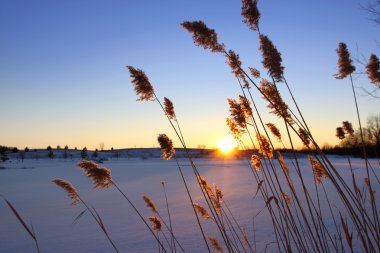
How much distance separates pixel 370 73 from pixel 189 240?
2.85 meters

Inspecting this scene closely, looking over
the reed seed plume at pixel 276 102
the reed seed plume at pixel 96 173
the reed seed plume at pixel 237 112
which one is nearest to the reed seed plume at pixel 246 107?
the reed seed plume at pixel 237 112

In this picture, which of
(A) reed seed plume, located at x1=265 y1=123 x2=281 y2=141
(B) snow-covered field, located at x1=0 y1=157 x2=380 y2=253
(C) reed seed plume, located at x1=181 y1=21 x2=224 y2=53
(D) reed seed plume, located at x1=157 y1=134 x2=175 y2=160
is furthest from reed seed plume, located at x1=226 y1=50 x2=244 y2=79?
(B) snow-covered field, located at x1=0 y1=157 x2=380 y2=253

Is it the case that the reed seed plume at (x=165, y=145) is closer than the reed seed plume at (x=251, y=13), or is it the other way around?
the reed seed plume at (x=251, y=13)

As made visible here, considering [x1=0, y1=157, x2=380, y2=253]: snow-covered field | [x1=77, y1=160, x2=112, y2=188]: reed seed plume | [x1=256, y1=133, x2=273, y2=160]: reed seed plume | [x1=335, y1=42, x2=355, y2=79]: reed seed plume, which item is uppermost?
[x1=335, y1=42, x2=355, y2=79]: reed seed plume

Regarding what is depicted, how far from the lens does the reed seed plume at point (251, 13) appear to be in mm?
1741

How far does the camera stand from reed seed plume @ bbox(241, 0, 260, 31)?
1.74 m

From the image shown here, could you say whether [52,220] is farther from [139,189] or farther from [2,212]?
[139,189]

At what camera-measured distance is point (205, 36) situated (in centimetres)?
181

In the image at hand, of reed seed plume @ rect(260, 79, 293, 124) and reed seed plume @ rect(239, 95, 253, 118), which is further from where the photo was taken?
reed seed plume @ rect(239, 95, 253, 118)

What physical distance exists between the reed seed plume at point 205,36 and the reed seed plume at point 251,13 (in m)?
0.17

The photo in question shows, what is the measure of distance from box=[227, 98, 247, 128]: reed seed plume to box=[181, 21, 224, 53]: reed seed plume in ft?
2.00

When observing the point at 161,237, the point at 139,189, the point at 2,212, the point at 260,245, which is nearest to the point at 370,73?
the point at 260,245

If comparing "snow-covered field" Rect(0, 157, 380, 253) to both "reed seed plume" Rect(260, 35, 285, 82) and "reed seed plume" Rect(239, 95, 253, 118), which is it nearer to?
"reed seed plume" Rect(239, 95, 253, 118)

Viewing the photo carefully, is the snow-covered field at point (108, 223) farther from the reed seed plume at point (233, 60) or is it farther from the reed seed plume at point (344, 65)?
the reed seed plume at point (233, 60)
